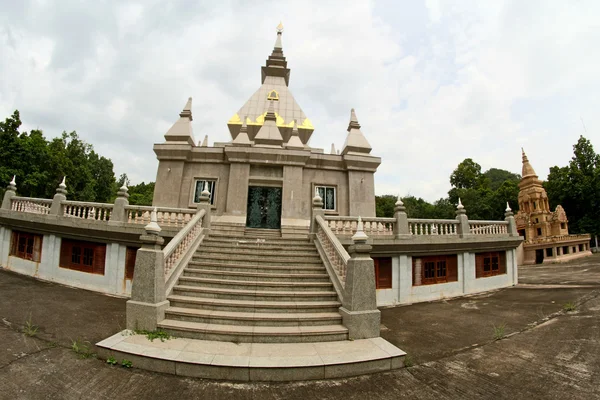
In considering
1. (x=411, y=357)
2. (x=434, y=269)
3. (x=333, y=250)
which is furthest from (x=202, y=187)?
(x=411, y=357)

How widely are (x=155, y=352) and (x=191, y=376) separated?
0.84 m

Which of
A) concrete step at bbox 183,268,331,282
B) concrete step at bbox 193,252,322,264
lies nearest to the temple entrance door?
concrete step at bbox 193,252,322,264

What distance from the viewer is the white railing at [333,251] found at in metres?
7.45

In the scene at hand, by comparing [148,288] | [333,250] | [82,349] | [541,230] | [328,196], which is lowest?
[82,349]

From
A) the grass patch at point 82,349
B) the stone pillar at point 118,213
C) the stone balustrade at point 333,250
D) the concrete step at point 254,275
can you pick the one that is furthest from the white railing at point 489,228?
the stone pillar at point 118,213

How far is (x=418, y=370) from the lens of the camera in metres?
5.25

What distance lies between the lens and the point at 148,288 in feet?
20.6

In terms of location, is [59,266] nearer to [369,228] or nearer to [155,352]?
[155,352]

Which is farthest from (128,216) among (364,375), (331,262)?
(364,375)

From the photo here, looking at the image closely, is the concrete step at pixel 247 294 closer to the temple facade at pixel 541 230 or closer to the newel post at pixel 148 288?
the newel post at pixel 148 288

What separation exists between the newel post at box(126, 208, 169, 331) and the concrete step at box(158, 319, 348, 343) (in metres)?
0.32

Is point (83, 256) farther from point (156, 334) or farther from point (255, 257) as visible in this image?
point (156, 334)

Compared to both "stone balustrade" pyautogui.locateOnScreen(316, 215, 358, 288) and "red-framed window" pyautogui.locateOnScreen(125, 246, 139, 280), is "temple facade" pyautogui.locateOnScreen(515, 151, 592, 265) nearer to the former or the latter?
"stone balustrade" pyautogui.locateOnScreen(316, 215, 358, 288)

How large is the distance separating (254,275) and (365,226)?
481cm
